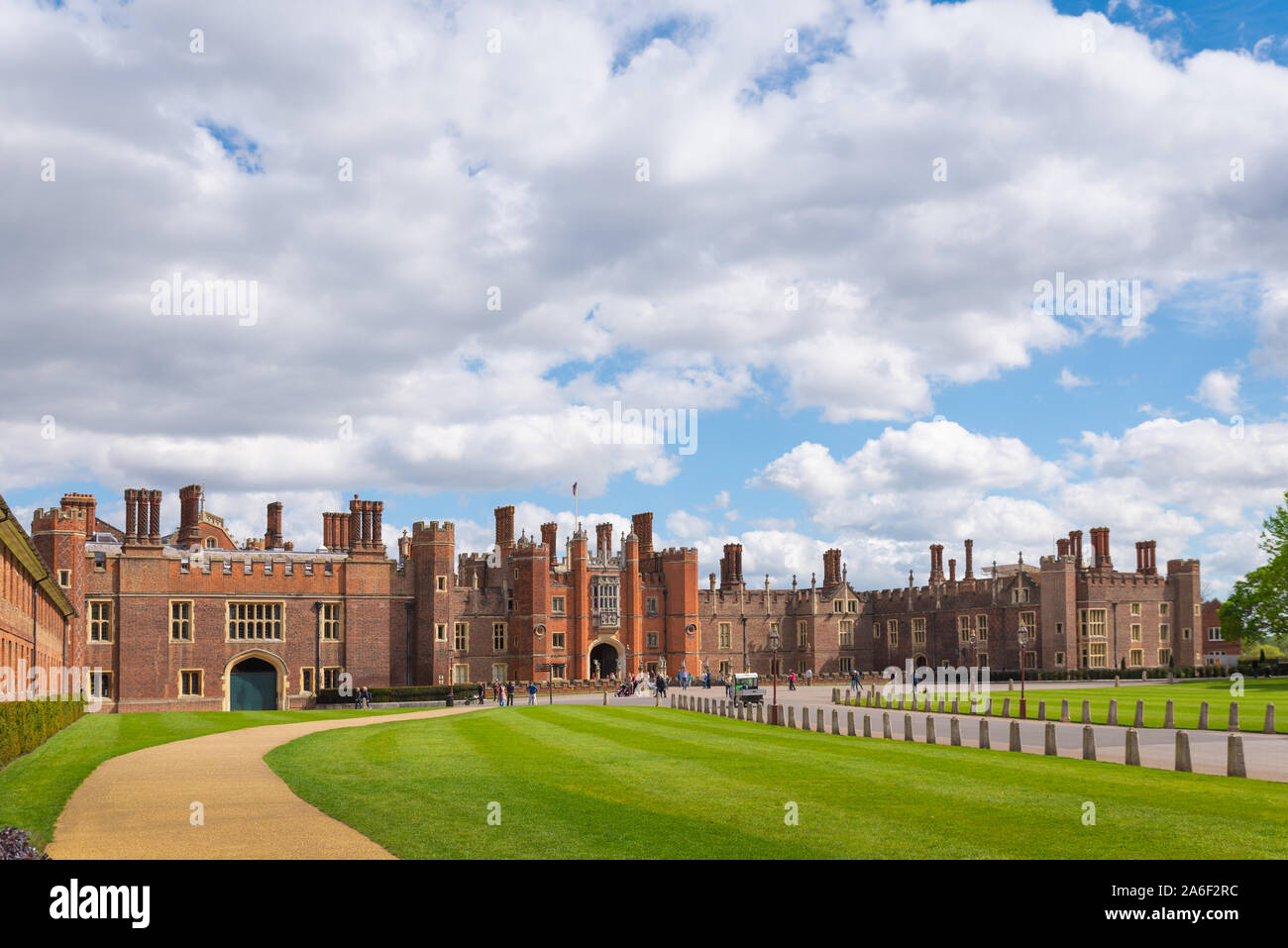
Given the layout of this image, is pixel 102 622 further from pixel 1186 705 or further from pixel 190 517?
pixel 1186 705

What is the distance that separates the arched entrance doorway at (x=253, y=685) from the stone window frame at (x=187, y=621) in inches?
111

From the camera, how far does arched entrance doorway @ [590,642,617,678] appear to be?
77.9 metres

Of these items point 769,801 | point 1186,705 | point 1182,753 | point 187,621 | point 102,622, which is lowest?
point 1186,705

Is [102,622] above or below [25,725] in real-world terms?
below

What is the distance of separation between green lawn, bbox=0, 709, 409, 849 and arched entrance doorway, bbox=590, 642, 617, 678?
108ft

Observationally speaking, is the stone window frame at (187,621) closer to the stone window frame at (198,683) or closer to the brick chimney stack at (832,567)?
the stone window frame at (198,683)

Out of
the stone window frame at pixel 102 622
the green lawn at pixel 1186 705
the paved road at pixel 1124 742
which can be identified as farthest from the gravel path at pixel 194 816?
the stone window frame at pixel 102 622

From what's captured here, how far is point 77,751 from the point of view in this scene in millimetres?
25125

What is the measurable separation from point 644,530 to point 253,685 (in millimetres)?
30632

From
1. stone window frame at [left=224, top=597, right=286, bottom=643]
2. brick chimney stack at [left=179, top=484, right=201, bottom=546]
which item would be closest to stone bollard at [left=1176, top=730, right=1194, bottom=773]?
stone window frame at [left=224, top=597, right=286, bottom=643]

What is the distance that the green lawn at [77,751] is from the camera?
15.1m

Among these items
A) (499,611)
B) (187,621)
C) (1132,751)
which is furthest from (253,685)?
(1132,751)
